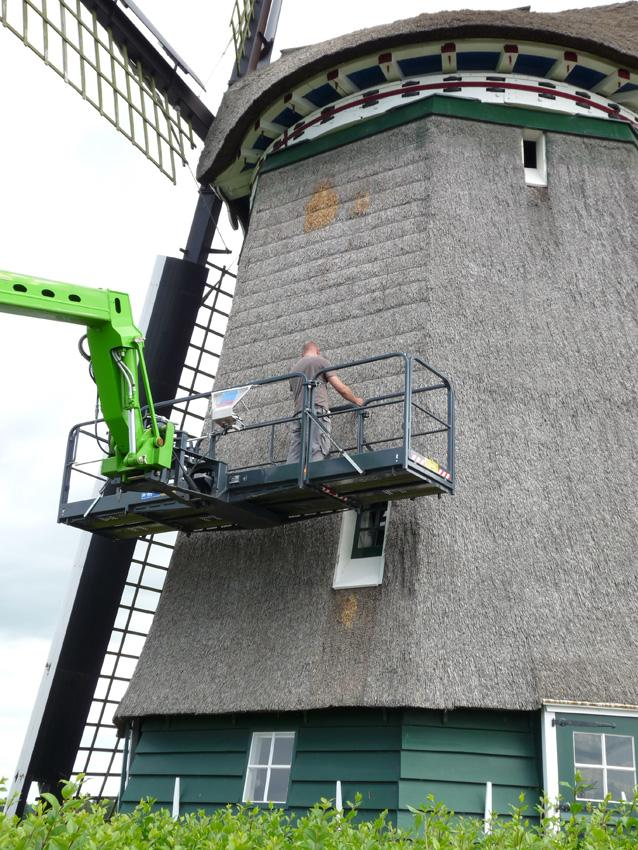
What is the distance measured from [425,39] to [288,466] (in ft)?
16.3

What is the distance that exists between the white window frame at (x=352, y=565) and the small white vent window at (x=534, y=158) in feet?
13.3

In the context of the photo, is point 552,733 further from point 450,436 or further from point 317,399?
point 317,399

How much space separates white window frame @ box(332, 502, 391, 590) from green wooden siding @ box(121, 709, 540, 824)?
3.29 feet

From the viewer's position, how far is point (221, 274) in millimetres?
14008

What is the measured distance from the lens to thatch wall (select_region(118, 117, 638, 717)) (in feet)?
25.7

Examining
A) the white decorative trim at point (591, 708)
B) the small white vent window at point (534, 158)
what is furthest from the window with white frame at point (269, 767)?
the small white vent window at point (534, 158)

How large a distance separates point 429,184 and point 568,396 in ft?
8.38

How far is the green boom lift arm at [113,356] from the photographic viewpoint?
25.8ft

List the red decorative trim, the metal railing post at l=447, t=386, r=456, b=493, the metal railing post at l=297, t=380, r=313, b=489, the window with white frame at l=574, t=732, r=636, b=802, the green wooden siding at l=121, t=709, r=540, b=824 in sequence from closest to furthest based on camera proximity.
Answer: the green wooden siding at l=121, t=709, r=540, b=824 < the window with white frame at l=574, t=732, r=636, b=802 < the metal railing post at l=297, t=380, r=313, b=489 < the metal railing post at l=447, t=386, r=456, b=493 < the red decorative trim

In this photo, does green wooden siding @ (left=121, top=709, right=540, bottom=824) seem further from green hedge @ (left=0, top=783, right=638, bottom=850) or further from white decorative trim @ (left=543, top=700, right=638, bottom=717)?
green hedge @ (left=0, top=783, right=638, bottom=850)

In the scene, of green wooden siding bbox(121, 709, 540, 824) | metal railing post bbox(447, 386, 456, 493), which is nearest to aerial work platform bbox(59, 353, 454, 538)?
metal railing post bbox(447, 386, 456, 493)

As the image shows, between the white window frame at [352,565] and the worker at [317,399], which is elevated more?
the worker at [317,399]

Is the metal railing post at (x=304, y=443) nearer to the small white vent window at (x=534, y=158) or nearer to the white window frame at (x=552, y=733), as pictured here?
the white window frame at (x=552, y=733)

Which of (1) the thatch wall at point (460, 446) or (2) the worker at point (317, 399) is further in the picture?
(2) the worker at point (317, 399)
